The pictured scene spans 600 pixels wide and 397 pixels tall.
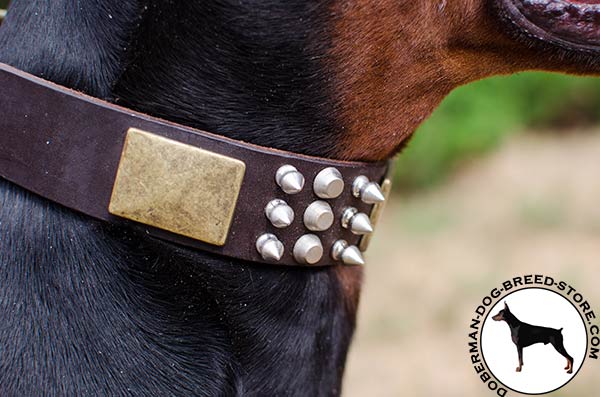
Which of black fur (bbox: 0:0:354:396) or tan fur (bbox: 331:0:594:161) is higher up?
tan fur (bbox: 331:0:594:161)

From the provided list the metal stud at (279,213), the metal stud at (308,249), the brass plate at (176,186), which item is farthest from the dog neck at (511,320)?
the brass plate at (176,186)

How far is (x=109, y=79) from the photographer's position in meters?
1.49

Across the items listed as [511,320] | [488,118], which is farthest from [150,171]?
[488,118]

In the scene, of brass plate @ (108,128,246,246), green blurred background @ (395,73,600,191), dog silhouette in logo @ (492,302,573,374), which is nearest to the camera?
brass plate @ (108,128,246,246)

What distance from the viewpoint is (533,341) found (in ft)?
6.13

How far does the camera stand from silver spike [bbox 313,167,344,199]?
1532 millimetres

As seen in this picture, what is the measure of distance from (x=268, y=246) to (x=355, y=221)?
20 centimetres

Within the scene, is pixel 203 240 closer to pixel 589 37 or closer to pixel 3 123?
pixel 3 123

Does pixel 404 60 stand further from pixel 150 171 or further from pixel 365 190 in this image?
pixel 150 171

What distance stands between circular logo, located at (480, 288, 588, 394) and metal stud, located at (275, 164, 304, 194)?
2.34 feet

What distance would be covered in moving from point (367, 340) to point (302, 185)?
3349 mm

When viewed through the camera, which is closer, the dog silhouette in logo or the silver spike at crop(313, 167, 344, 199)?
the silver spike at crop(313, 167, 344, 199)

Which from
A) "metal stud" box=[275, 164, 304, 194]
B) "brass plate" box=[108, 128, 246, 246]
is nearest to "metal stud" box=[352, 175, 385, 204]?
"metal stud" box=[275, 164, 304, 194]

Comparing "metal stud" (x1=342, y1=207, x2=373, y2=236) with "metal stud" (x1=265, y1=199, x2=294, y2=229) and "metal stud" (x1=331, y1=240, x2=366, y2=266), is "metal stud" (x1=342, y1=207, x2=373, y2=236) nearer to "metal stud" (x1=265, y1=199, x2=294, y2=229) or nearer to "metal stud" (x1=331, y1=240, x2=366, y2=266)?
"metal stud" (x1=331, y1=240, x2=366, y2=266)
